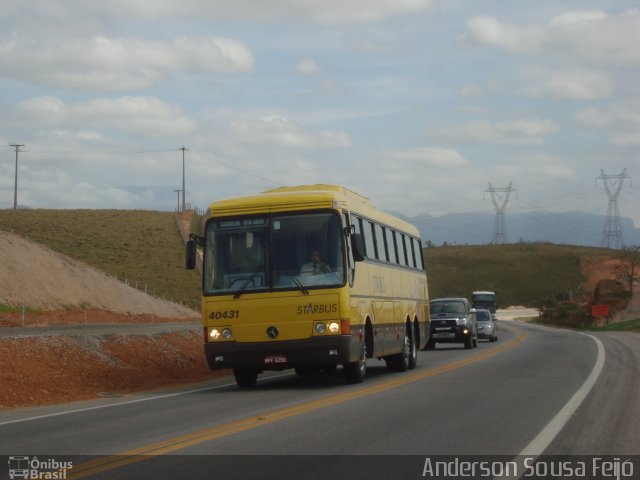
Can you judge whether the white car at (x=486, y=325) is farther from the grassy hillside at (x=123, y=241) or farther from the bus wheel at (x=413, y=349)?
the grassy hillside at (x=123, y=241)

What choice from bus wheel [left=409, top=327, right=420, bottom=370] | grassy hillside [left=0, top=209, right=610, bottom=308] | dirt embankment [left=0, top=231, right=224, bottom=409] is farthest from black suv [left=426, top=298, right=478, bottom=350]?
grassy hillside [left=0, top=209, right=610, bottom=308]

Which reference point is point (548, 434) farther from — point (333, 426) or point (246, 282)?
point (246, 282)

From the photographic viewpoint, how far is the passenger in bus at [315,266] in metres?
18.7

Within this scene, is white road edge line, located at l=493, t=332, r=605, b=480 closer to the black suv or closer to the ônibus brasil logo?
the ônibus brasil logo

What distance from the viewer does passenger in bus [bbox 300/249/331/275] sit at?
18672 millimetres

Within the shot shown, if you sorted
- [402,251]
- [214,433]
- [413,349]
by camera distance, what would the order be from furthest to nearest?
1. [402,251]
2. [413,349]
3. [214,433]

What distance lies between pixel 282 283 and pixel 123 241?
88.3 m

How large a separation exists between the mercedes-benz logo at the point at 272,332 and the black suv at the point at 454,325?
64.4ft

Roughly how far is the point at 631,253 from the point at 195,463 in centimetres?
10690

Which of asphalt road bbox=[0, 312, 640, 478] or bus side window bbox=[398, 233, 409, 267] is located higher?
bus side window bbox=[398, 233, 409, 267]

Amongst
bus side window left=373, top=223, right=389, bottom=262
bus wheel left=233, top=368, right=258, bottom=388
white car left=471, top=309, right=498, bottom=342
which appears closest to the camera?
bus wheel left=233, top=368, right=258, bottom=388

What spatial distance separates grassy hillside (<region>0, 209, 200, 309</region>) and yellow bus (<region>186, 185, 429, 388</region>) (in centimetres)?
6161

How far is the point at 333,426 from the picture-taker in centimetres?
1256

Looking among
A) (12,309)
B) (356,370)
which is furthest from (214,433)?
(12,309)
